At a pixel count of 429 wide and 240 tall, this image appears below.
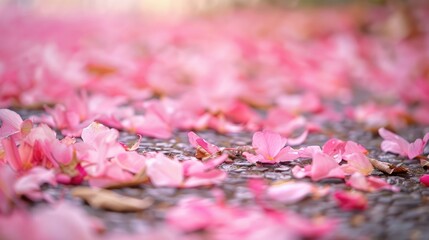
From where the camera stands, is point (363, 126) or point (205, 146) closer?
point (205, 146)

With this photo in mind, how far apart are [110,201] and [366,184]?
1.68 feet

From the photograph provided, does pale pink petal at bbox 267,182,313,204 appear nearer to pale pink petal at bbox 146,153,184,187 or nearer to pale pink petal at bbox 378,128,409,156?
pale pink petal at bbox 146,153,184,187

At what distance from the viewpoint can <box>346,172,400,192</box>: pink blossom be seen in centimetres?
109

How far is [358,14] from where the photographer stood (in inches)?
190

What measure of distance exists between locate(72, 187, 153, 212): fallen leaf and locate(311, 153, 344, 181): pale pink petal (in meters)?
0.36

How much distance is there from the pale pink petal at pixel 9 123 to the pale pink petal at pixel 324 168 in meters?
0.65

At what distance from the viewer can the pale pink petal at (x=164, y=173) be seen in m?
1.06

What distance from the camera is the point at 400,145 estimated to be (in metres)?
1.45

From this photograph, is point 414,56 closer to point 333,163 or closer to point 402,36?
point 402,36

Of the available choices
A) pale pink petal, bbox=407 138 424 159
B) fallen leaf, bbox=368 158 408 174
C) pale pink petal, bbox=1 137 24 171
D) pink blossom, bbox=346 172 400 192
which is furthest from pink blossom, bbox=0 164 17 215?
pale pink petal, bbox=407 138 424 159

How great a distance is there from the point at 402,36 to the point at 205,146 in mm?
3174

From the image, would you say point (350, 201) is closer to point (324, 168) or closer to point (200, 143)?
point (324, 168)

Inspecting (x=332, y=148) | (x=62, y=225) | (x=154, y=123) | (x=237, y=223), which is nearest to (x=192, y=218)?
(x=237, y=223)

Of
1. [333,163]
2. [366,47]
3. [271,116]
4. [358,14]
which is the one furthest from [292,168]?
[358,14]
